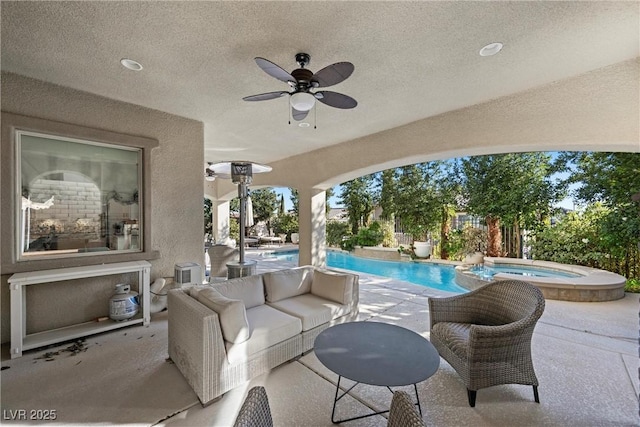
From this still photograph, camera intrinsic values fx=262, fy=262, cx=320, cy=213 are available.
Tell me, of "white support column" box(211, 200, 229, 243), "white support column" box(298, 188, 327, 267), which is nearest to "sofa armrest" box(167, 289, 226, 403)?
"white support column" box(298, 188, 327, 267)

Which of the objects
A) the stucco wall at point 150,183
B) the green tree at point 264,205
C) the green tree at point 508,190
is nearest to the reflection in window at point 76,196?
the stucco wall at point 150,183

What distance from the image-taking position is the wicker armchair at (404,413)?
0.96 meters

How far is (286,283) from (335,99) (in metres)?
2.12

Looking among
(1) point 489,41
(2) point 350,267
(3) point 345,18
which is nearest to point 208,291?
(3) point 345,18

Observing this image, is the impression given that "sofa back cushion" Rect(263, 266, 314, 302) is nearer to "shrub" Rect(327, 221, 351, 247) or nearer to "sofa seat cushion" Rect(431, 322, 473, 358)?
"sofa seat cushion" Rect(431, 322, 473, 358)

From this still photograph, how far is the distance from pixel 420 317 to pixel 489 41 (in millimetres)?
3362

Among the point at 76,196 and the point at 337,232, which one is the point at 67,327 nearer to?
the point at 76,196

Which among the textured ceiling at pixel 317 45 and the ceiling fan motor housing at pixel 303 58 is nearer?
the textured ceiling at pixel 317 45

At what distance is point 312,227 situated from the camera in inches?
252

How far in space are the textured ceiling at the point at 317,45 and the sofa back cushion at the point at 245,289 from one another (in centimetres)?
231

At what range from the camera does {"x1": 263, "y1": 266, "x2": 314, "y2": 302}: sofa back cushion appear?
3051 millimetres

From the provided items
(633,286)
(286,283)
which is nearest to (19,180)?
(286,283)

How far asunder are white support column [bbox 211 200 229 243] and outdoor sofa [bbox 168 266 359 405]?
298 inches

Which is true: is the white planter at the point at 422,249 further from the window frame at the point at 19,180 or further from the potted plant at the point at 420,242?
the window frame at the point at 19,180
